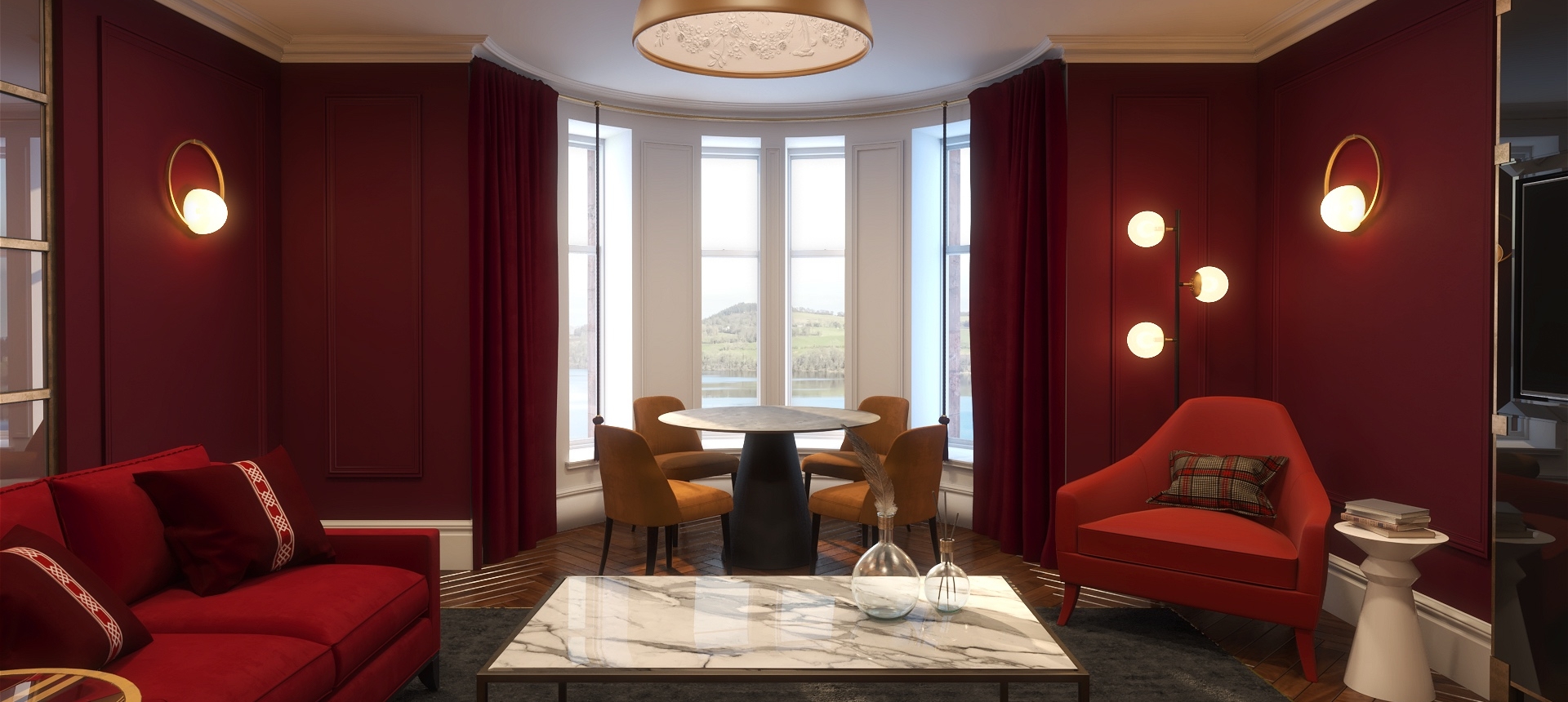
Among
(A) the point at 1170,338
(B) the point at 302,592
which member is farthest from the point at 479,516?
(A) the point at 1170,338

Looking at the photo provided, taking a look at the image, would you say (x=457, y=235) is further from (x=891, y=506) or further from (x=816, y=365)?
(x=891, y=506)

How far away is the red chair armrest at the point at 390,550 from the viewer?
2.75 metres

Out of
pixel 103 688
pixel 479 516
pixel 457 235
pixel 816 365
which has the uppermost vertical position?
pixel 457 235

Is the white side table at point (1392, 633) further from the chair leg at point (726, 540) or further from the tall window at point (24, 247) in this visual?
the tall window at point (24, 247)

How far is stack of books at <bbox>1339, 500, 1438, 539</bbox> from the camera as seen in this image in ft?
8.92

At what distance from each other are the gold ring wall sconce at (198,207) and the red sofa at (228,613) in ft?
4.53

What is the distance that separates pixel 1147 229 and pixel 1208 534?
4.59 feet

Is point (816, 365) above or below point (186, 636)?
above

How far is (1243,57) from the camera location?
4137mm

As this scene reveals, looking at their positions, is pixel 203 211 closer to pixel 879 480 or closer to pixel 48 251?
pixel 48 251

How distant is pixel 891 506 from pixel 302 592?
1.65 meters

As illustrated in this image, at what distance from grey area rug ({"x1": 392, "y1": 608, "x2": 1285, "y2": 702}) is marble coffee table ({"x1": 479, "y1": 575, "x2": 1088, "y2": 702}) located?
1.13 ft

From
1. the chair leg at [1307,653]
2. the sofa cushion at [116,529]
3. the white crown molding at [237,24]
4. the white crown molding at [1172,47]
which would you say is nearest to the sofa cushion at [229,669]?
the sofa cushion at [116,529]

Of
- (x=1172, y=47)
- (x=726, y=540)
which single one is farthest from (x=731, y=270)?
(x=1172, y=47)
